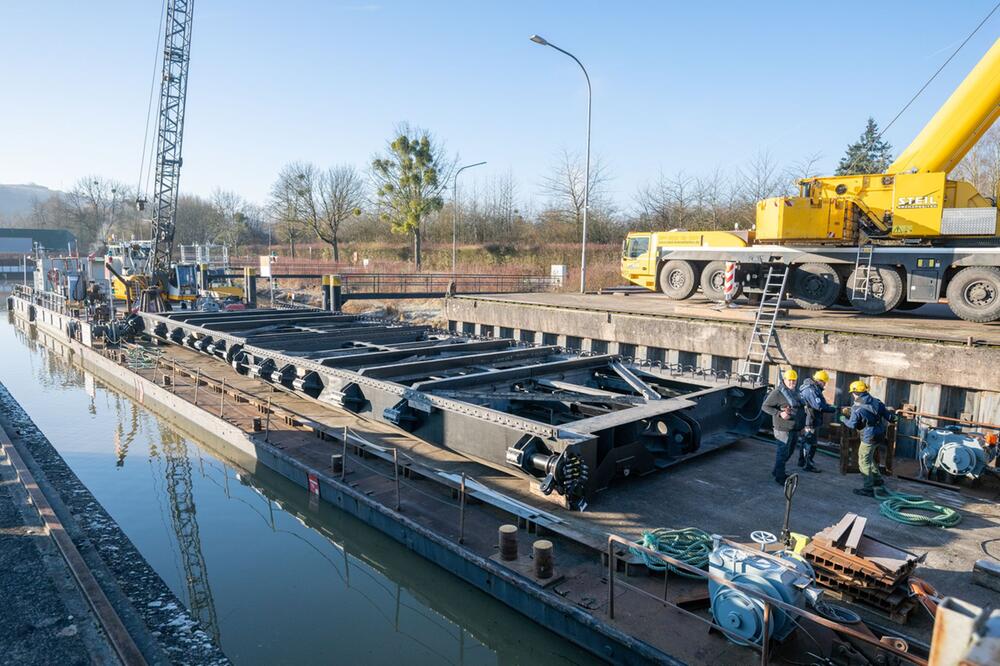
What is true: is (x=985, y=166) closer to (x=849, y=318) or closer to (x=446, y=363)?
(x=849, y=318)

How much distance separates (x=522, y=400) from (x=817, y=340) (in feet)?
18.7

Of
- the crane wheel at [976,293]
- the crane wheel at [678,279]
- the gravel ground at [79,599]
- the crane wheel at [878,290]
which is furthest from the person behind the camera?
the crane wheel at [678,279]

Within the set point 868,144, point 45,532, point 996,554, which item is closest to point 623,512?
point 996,554

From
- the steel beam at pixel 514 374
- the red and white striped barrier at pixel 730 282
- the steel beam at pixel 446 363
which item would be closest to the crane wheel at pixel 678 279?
the red and white striped barrier at pixel 730 282

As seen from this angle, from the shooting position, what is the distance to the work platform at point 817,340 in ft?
28.2

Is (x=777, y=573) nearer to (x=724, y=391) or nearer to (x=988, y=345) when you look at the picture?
(x=724, y=391)

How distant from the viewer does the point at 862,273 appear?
40.4ft

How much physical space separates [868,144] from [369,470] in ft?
175

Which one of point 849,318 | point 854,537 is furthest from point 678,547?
point 849,318

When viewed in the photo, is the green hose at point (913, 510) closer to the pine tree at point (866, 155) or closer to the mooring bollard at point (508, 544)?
the mooring bollard at point (508, 544)

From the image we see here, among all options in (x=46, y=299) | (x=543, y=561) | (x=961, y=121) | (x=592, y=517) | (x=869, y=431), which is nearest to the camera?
(x=543, y=561)

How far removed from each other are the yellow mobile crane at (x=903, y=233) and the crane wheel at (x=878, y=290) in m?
0.02

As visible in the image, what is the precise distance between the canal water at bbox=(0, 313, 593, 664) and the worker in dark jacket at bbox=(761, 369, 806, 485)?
3540mm

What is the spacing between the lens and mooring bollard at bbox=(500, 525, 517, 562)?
537cm
